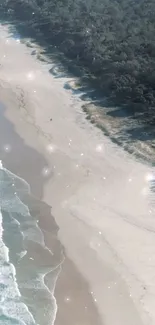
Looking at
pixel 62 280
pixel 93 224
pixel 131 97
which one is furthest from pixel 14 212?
pixel 131 97

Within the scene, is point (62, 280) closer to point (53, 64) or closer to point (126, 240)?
point (126, 240)

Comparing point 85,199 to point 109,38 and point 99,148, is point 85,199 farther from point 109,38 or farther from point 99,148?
point 109,38

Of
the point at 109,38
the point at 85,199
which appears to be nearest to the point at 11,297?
the point at 85,199

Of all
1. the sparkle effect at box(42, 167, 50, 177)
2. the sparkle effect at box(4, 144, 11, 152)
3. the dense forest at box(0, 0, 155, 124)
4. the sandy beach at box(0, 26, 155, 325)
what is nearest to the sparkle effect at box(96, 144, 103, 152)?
the sandy beach at box(0, 26, 155, 325)

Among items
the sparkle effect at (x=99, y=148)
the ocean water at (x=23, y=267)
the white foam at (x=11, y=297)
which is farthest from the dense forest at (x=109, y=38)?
the white foam at (x=11, y=297)

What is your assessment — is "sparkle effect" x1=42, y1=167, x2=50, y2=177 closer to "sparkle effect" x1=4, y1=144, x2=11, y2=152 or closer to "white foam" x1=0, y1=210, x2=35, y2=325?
"sparkle effect" x1=4, y1=144, x2=11, y2=152

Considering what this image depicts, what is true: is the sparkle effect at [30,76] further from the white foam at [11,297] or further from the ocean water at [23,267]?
the white foam at [11,297]
